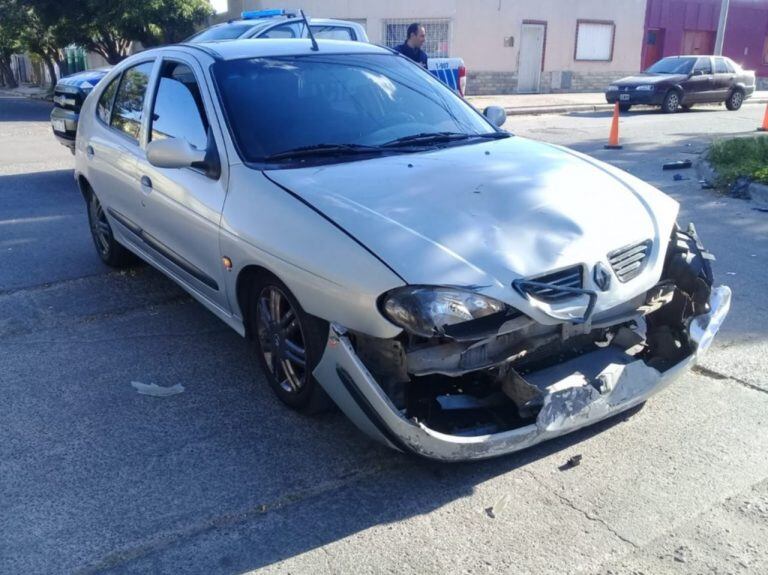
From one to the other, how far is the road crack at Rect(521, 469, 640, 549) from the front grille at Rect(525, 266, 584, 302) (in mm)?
817

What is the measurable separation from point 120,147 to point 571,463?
3724 millimetres

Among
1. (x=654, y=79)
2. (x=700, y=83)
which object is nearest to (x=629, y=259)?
(x=654, y=79)

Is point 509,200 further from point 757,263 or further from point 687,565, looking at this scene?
point 757,263

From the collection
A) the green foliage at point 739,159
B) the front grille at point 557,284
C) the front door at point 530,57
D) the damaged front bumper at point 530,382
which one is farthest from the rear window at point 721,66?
the front grille at point 557,284

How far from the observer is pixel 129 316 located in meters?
5.25

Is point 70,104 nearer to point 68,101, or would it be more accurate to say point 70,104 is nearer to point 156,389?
point 68,101

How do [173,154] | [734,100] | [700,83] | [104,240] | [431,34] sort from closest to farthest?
1. [173,154]
2. [104,240]
3. [700,83]
4. [734,100]
5. [431,34]

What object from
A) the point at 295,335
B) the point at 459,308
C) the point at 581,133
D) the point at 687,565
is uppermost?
the point at 459,308

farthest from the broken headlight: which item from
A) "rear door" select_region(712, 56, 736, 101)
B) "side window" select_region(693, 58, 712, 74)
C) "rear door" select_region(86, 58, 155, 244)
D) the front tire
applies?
"rear door" select_region(712, 56, 736, 101)

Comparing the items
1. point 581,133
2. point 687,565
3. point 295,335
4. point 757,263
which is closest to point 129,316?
point 295,335

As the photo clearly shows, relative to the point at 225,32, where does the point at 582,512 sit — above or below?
below

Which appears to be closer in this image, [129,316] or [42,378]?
[42,378]

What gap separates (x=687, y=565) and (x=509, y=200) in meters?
1.69

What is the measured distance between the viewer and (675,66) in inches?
819
